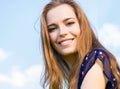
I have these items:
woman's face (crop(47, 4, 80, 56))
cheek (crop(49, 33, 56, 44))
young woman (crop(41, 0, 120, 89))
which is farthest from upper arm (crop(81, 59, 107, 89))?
cheek (crop(49, 33, 56, 44))

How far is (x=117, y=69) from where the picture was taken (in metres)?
4.22

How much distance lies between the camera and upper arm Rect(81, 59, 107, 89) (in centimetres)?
391

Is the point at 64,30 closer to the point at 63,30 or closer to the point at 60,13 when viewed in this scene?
the point at 63,30

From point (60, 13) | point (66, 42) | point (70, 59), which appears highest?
point (60, 13)

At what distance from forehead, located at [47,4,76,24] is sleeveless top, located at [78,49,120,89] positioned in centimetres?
50

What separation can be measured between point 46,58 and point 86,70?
770 mm

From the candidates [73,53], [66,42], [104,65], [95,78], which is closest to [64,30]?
[66,42]

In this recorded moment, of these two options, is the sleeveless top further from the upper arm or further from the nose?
the nose

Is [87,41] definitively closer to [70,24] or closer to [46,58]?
[70,24]

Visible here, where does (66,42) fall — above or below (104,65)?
above

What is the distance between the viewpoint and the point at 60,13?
14.6 ft

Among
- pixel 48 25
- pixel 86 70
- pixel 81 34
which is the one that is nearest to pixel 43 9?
pixel 48 25

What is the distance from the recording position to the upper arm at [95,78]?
391 centimetres

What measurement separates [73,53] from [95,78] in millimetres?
598
